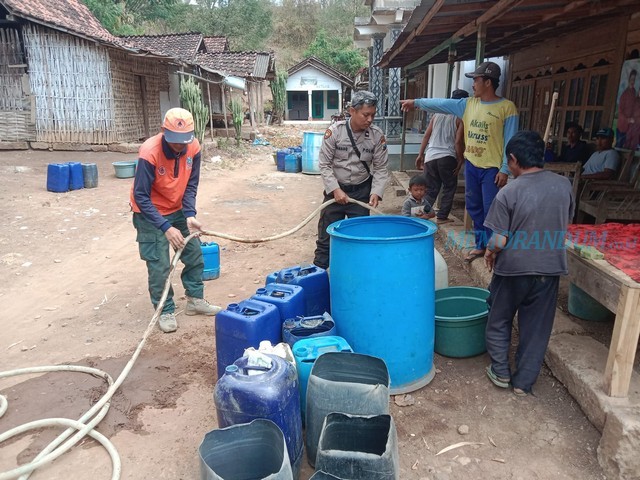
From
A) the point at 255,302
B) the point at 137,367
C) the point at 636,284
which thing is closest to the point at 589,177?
the point at 636,284

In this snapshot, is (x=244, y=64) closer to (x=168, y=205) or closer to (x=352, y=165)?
(x=352, y=165)

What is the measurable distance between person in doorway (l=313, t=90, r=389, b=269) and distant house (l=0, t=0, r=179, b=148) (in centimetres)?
1115

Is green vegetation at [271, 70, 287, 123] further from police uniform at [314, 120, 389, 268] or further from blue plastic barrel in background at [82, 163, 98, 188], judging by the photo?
police uniform at [314, 120, 389, 268]

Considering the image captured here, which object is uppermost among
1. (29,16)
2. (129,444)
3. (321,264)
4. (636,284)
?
(29,16)

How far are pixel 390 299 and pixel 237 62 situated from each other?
23.1m

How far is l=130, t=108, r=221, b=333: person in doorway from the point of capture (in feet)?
12.1

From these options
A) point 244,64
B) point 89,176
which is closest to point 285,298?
point 89,176

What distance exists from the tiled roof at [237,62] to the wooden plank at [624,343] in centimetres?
2230

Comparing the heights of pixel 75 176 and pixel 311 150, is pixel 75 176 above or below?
below

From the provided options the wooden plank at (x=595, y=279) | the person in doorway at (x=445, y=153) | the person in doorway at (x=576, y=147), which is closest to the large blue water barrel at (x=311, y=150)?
the person in doorway at (x=445, y=153)

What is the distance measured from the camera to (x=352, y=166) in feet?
14.0

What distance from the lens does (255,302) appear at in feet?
10.1

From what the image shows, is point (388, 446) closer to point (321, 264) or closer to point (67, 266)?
point (321, 264)

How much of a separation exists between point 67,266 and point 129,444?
3.90 meters
